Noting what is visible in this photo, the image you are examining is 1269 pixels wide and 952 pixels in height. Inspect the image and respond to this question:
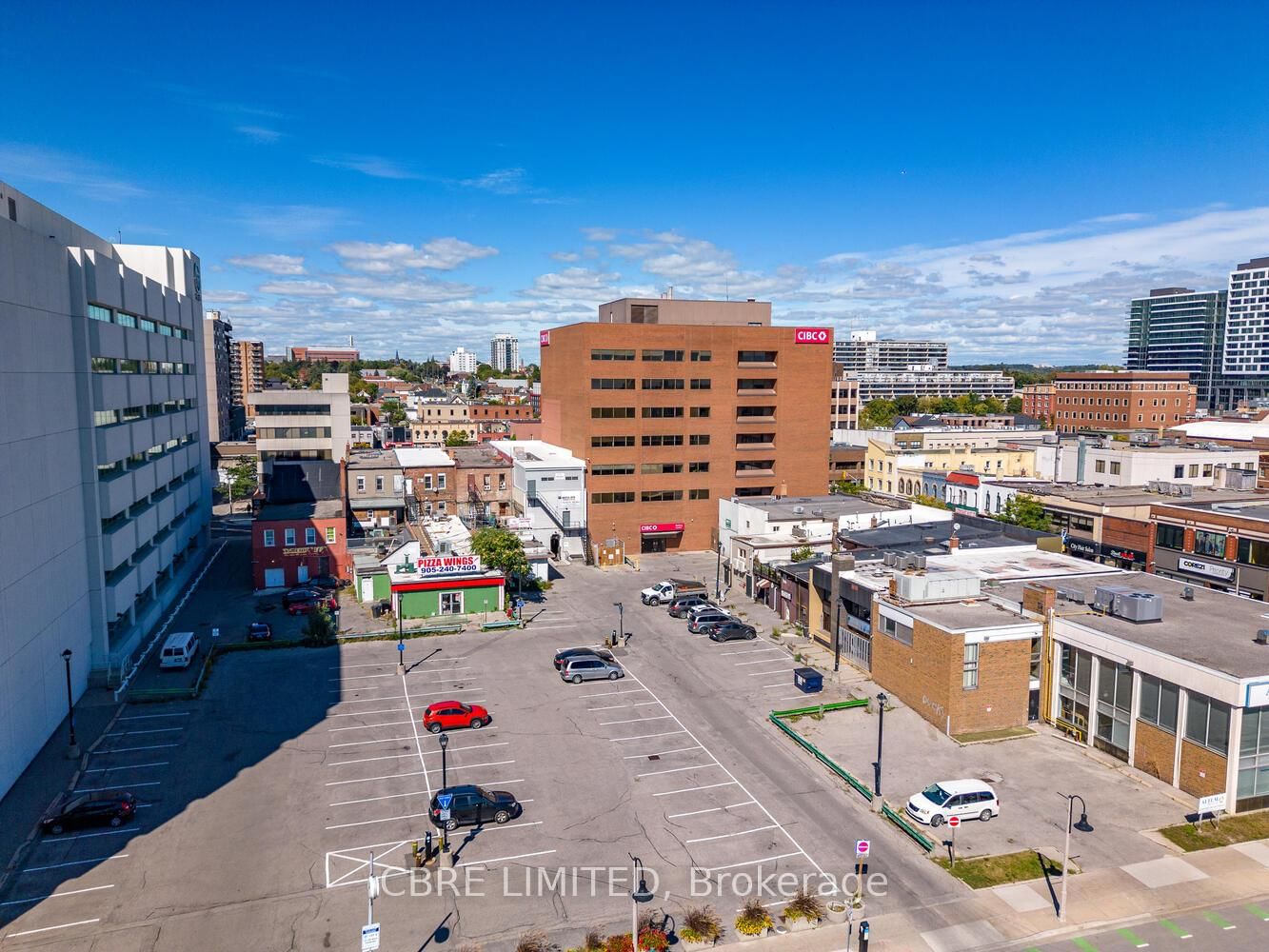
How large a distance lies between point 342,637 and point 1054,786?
3779 centimetres

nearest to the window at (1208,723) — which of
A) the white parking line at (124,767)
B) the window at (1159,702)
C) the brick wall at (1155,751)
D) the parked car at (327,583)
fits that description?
the window at (1159,702)

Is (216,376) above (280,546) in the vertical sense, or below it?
above

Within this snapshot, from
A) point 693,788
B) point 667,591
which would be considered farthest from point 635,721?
point 667,591

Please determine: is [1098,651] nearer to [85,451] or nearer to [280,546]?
[85,451]

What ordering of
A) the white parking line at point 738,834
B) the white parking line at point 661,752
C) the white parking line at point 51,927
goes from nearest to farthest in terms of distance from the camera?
the white parking line at point 51,927
the white parking line at point 738,834
the white parking line at point 661,752

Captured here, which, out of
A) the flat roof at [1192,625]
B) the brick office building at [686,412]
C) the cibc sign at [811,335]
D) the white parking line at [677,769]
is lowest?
the white parking line at [677,769]

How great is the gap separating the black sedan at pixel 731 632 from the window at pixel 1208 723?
77.6ft

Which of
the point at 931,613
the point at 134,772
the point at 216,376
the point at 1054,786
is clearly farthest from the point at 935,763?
the point at 216,376

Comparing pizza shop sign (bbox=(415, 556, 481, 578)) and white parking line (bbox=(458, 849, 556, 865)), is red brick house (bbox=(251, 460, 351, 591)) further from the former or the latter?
white parking line (bbox=(458, 849, 556, 865))

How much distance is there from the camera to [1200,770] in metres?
30.3

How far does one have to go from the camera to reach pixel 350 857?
85.8 ft

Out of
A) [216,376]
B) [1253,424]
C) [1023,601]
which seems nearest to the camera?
[1023,601]

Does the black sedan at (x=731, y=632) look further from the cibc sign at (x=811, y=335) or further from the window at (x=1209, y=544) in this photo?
the cibc sign at (x=811, y=335)

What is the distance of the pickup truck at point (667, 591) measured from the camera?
192 feet
